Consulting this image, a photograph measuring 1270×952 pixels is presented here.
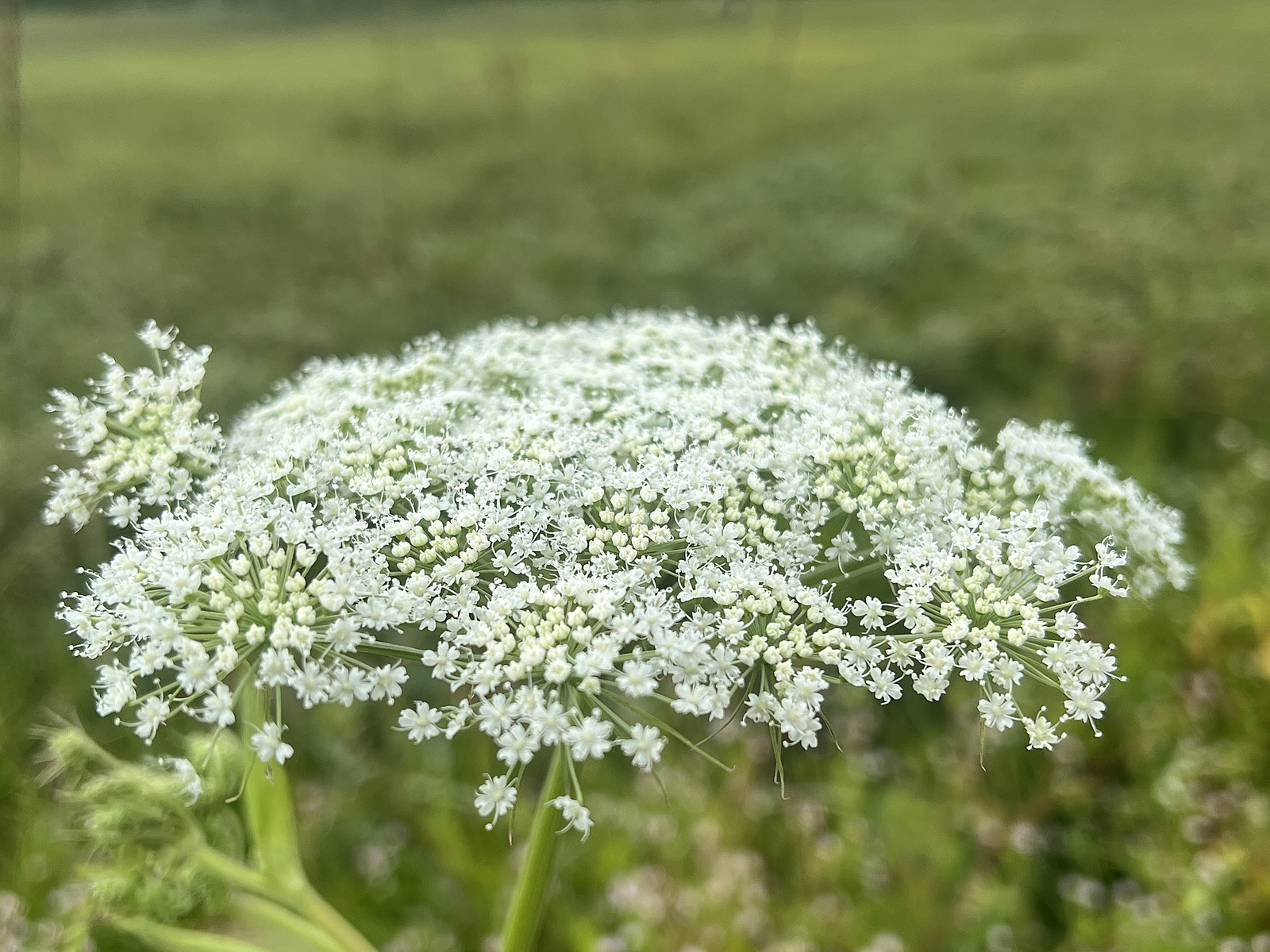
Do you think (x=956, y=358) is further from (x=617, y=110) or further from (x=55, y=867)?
(x=55, y=867)

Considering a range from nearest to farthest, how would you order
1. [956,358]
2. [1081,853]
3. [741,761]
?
[1081,853] → [741,761] → [956,358]

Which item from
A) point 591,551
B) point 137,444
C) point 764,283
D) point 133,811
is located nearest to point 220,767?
point 133,811

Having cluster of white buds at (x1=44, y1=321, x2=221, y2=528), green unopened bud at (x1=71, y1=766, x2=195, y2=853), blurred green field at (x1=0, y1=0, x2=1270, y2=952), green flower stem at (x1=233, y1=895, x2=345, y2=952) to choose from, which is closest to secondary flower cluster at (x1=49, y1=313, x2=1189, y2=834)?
cluster of white buds at (x1=44, y1=321, x2=221, y2=528)

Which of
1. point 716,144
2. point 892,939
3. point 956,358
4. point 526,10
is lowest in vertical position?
point 892,939

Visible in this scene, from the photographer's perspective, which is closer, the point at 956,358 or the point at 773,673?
the point at 773,673

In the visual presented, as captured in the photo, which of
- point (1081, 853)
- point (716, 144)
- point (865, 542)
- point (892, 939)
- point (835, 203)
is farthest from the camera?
point (716, 144)

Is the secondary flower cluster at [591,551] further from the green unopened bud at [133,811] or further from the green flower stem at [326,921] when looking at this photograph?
the green flower stem at [326,921]

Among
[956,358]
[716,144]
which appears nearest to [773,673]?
[956,358]

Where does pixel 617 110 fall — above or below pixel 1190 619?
above
